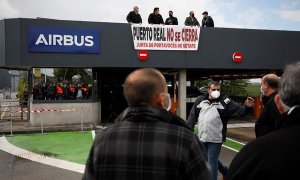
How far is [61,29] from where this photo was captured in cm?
1463

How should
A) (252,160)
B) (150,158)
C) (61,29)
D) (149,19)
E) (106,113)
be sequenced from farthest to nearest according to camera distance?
1. (106,113)
2. (149,19)
3. (61,29)
4. (150,158)
5. (252,160)

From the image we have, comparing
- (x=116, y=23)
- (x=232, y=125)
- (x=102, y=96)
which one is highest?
(x=116, y=23)

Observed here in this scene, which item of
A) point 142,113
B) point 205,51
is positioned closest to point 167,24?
point 205,51

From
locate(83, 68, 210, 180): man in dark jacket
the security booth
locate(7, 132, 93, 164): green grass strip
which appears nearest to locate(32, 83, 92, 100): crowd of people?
the security booth

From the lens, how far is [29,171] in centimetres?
757

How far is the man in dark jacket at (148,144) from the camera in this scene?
2.09 m

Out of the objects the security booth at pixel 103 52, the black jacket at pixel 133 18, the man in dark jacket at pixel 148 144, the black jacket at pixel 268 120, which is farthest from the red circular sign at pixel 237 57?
the man in dark jacket at pixel 148 144

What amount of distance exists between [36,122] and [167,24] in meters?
7.38

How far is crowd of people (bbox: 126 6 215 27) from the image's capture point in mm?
15447

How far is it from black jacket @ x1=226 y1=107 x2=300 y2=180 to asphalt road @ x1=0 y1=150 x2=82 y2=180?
566cm

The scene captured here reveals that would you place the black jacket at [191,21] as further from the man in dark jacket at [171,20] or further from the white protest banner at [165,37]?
the man in dark jacket at [171,20]

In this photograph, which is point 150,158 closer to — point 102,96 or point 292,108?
point 292,108

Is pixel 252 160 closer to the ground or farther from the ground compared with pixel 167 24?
closer to the ground

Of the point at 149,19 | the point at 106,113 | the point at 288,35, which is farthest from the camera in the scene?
the point at 106,113
